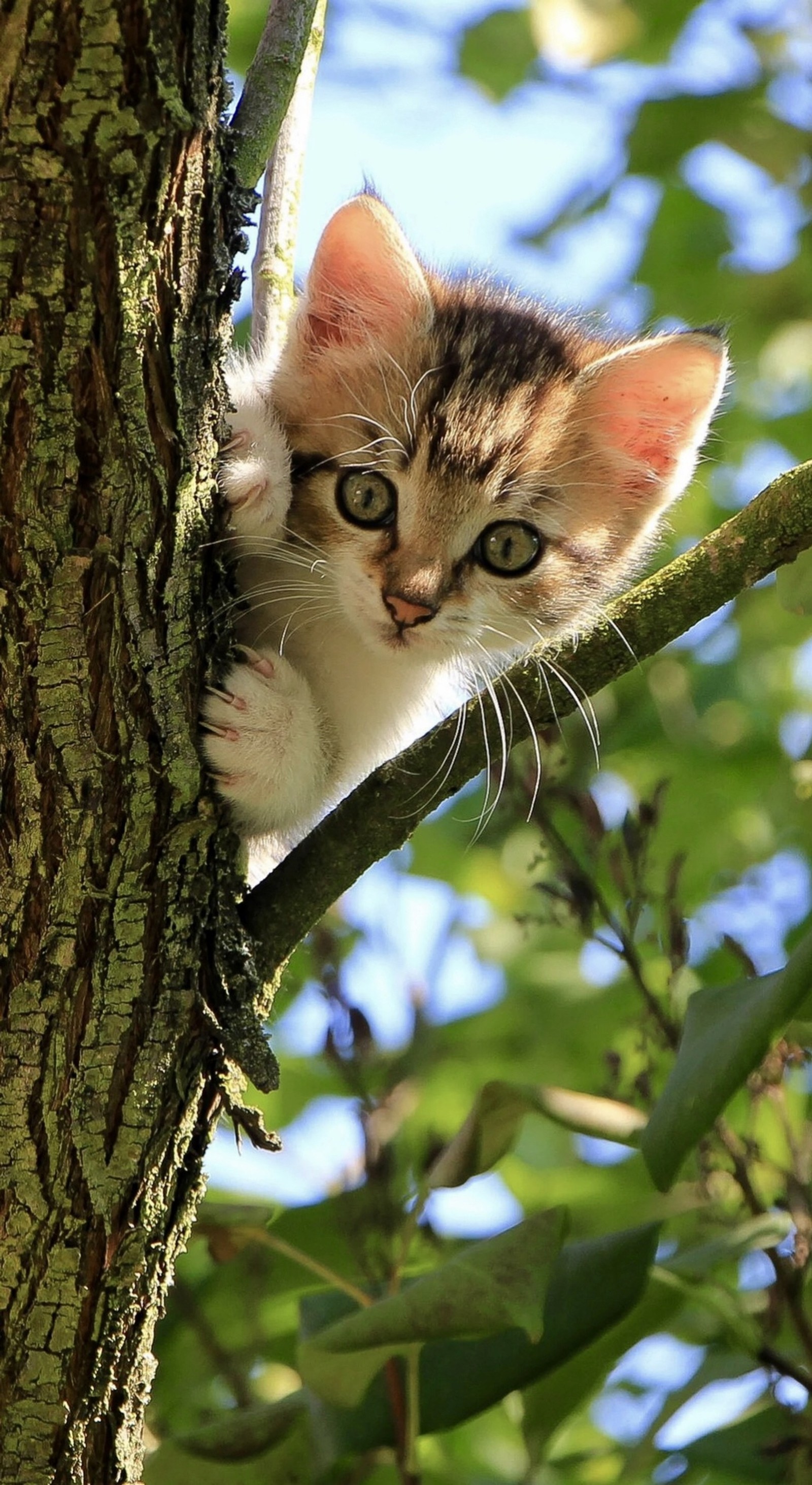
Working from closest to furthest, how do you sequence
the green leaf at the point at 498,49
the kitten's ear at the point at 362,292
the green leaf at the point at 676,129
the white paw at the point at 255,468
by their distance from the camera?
the white paw at the point at 255,468 → the kitten's ear at the point at 362,292 → the green leaf at the point at 676,129 → the green leaf at the point at 498,49

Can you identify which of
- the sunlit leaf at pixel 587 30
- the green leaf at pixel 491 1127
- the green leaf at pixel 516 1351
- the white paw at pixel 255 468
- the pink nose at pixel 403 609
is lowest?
the green leaf at pixel 516 1351

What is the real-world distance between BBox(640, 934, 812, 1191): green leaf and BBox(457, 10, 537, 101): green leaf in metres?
2.58

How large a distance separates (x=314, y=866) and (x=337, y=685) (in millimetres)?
705

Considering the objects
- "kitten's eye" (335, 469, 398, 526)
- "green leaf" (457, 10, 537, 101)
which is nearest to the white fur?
"kitten's eye" (335, 469, 398, 526)

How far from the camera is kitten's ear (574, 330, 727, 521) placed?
2.44 m

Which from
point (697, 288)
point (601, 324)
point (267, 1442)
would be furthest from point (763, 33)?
point (267, 1442)

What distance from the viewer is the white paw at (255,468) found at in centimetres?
195

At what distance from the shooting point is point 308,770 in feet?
7.15

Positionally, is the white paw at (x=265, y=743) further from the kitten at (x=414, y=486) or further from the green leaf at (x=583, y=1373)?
the green leaf at (x=583, y=1373)

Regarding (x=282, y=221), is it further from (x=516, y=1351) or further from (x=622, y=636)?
(x=516, y=1351)

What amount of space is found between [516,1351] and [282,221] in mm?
1776

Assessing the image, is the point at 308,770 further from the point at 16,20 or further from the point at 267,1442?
the point at 16,20

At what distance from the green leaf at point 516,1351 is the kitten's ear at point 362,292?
1.51 metres

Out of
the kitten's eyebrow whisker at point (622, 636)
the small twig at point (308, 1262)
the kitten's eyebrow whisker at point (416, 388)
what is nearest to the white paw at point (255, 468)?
the kitten's eyebrow whisker at point (416, 388)
